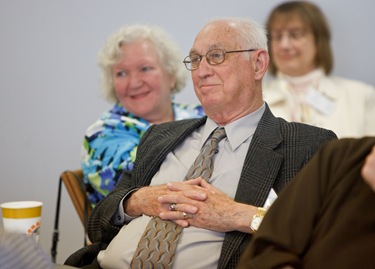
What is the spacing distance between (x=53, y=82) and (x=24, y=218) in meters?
2.14

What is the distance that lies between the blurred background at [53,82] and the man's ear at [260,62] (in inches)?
65.6

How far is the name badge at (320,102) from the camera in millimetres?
4145

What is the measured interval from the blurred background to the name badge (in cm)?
88

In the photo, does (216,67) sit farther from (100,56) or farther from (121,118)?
(100,56)

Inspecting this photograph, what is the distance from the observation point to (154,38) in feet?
10.5

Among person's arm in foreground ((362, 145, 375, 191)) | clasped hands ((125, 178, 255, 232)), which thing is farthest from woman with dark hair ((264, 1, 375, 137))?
person's arm in foreground ((362, 145, 375, 191))

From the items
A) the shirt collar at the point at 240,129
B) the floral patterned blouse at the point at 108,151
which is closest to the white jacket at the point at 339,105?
the floral patterned blouse at the point at 108,151

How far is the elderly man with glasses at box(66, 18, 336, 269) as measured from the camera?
186 centimetres

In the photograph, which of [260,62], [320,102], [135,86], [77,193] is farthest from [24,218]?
[320,102]

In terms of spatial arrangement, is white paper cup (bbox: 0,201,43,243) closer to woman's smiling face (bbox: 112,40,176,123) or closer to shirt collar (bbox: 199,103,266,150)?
shirt collar (bbox: 199,103,266,150)

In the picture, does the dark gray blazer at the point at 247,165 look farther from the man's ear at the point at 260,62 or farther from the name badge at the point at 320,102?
the name badge at the point at 320,102

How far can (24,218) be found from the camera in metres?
1.84

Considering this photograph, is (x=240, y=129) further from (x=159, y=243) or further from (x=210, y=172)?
(x=159, y=243)

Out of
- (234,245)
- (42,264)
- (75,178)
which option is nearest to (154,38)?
(75,178)
